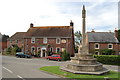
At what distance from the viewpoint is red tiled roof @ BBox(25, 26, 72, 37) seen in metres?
39.2

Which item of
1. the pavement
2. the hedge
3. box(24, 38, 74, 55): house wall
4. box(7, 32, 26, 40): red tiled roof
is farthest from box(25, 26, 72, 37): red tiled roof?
the pavement

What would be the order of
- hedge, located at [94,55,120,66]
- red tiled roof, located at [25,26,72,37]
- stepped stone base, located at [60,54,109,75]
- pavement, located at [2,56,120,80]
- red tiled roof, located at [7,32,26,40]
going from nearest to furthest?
1. pavement, located at [2,56,120,80]
2. stepped stone base, located at [60,54,109,75]
3. hedge, located at [94,55,120,66]
4. red tiled roof, located at [25,26,72,37]
5. red tiled roof, located at [7,32,26,40]

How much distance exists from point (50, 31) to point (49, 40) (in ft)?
11.2

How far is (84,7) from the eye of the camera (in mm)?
18375

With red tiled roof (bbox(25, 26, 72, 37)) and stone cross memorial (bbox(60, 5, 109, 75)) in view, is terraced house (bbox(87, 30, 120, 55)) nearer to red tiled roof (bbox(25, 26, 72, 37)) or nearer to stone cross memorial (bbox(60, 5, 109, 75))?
red tiled roof (bbox(25, 26, 72, 37))

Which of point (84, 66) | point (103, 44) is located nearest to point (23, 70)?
point (84, 66)

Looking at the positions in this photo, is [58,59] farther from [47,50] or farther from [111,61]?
[111,61]

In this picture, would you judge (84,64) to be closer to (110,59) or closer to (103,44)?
(110,59)

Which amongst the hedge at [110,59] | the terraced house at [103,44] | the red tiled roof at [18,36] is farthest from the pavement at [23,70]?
the red tiled roof at [18,36]

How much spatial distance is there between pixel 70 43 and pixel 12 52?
20376 mm

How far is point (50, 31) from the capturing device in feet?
136

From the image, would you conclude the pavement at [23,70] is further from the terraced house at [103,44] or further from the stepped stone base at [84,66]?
the terraced house at [103,44]

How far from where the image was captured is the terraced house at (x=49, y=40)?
38.2 meters

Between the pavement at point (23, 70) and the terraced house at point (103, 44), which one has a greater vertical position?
the terraced house at point (103, 44)
